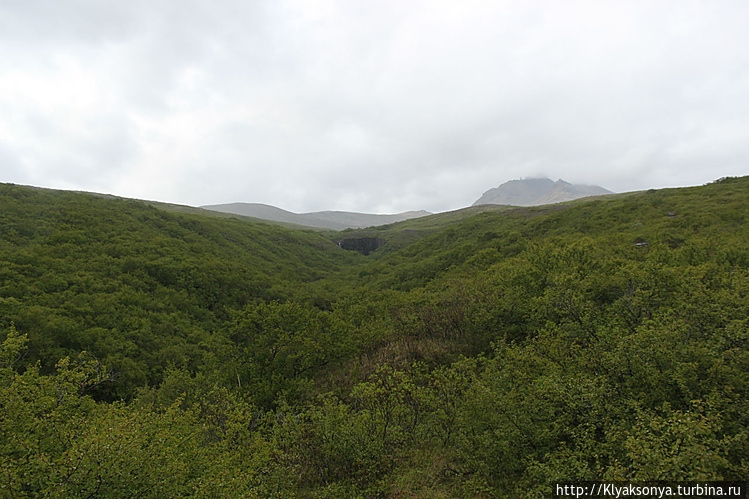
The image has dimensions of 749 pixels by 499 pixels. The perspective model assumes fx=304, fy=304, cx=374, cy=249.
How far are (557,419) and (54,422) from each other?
20.9 metres

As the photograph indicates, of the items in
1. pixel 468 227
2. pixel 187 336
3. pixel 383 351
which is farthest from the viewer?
pixel 468 227

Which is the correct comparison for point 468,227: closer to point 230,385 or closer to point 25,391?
point 230,385

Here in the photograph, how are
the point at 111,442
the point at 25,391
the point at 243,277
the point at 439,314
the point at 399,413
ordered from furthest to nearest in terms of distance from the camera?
the point at 243,277
the point at 439,314
the point at 399,413
the point at 25,391
the point at 111,442

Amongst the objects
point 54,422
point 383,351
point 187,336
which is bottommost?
point 187,336

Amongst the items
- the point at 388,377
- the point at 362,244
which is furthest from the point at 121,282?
the point at 362,244

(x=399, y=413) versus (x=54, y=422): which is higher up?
(x=54, y=422)

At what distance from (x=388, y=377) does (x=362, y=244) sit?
13457 cm

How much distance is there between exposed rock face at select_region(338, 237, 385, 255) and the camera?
147000 millimetres

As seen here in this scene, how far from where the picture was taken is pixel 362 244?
150 m

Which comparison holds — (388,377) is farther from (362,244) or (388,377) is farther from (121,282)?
(362,244)

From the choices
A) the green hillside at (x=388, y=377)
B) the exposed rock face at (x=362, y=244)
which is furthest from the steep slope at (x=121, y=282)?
Result: the exposed rock face at (x=362, y=244)

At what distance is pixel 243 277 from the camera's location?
66000mm

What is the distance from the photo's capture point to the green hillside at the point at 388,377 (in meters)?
9.88

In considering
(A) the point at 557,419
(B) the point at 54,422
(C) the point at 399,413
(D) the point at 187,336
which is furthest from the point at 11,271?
(A) the point at 557,419
